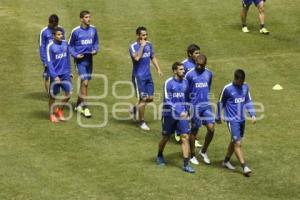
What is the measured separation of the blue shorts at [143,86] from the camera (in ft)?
62.8

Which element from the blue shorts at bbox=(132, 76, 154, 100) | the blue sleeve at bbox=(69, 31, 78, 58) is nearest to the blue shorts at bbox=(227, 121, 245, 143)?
the blue shorts at bbox=(132, 76, 154, 100)

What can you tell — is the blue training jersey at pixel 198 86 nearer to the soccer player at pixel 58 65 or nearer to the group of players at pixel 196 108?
the group of players at pixel 196 108

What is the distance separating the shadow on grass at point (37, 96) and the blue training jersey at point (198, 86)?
20.7 ft

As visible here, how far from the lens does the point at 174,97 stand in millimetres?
16219

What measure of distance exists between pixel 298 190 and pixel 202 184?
2.00 meters

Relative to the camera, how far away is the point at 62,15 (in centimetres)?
3014

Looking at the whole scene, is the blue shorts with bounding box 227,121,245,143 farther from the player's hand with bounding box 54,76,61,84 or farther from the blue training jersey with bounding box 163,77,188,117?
the player's hand with bounding box 54,76,61,84

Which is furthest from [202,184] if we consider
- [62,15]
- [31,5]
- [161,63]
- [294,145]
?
[31,5]

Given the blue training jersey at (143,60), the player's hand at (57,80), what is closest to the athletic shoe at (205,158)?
the blue training jersey at (143,60)

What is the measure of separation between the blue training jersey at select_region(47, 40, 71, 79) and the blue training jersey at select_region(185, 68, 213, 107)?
389 cm

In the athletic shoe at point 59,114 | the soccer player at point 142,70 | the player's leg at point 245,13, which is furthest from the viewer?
the player's leg at point 245,13

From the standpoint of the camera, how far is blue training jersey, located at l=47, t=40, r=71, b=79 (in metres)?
19.0

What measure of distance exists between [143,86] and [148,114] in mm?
1882

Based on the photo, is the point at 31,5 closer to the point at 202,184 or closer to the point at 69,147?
the point at 69,147
